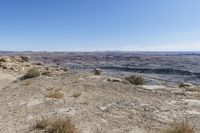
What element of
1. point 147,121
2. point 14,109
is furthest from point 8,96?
point 147,121

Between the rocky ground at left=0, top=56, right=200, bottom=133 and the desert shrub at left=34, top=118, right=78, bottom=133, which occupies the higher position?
the desert shrub at left=34, top=118, right=78, bottom=133

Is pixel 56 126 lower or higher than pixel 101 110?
higher

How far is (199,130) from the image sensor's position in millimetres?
8859

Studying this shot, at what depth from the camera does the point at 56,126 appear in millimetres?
8523

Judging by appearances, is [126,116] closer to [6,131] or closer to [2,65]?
[6,131]

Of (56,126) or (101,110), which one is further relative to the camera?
(101,110)

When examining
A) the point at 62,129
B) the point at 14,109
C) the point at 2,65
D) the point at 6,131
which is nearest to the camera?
the point at 62,129

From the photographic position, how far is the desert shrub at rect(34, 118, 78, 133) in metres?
8.32

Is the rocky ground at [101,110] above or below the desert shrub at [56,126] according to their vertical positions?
below

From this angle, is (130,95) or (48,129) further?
(130,95)

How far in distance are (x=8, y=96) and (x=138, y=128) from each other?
28.9 ft

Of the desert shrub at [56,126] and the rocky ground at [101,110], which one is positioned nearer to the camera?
the desert shrub at [56,126]

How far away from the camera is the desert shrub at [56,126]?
832cm

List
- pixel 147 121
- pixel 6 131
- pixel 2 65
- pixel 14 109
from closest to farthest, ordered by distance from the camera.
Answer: pixel 6 131
pixel 147 121
pixel 14 109
pixel 2 65
